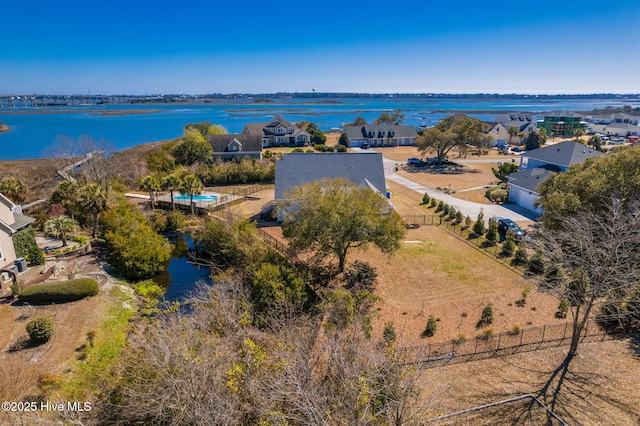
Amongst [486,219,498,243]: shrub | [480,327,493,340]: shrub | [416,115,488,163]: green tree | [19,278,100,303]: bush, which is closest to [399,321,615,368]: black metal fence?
[480,327,493,340]: shrub

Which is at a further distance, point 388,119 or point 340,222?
point 388,119

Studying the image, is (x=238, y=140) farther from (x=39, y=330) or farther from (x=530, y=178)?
(x=39, y=330)

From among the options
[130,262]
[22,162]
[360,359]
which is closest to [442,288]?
[360,359]

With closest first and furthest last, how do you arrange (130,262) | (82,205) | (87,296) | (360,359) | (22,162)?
(360,359) < (87,296) < (130,262) < (82,205) < (22,162)

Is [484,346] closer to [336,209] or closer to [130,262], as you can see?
[336,209]

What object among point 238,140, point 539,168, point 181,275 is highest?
point 238,140

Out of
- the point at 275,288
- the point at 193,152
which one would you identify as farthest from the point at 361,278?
the point at 193,152

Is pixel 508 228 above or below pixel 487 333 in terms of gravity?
above
